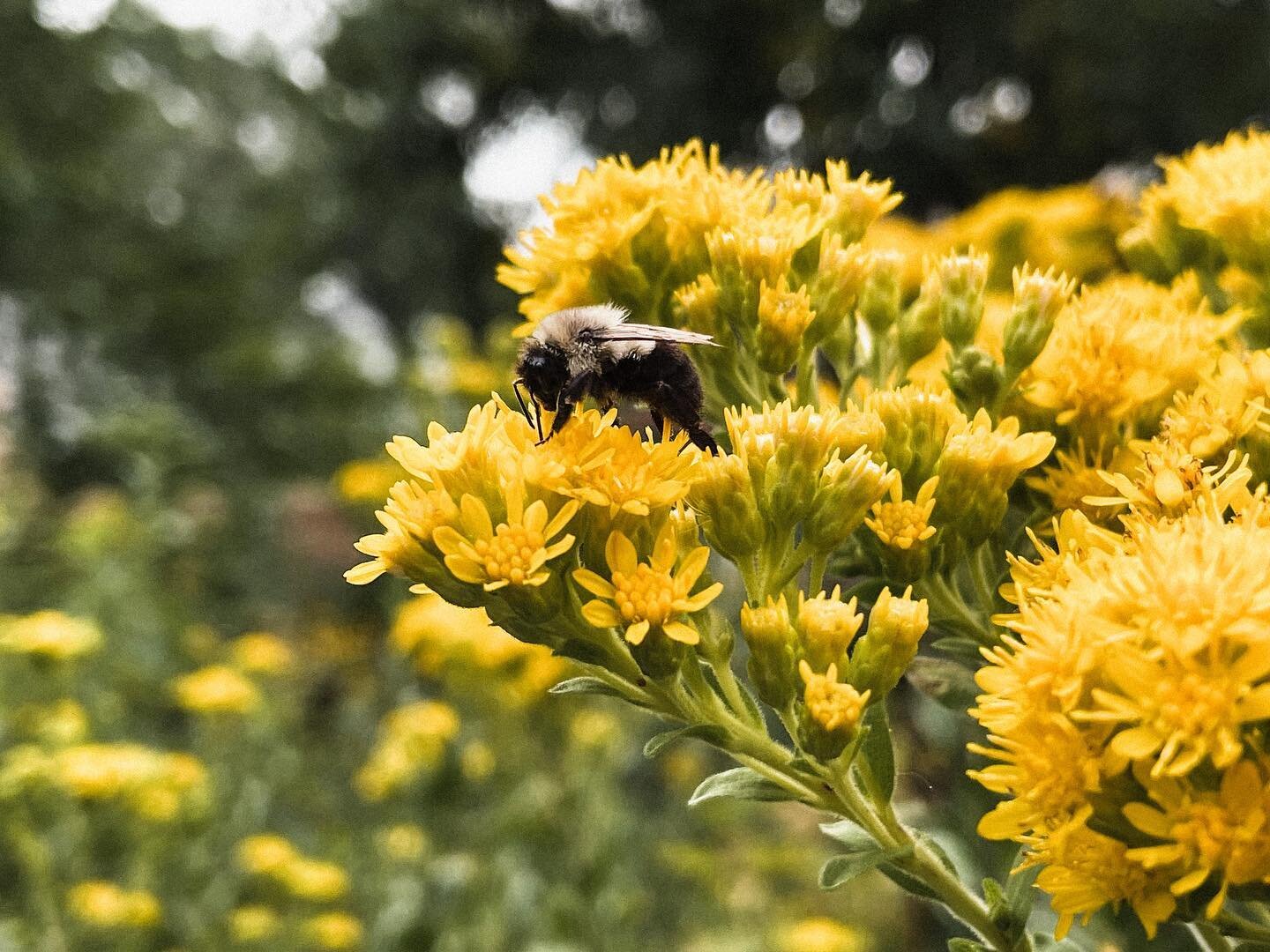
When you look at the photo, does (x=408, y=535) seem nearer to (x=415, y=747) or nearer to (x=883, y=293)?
(x=883, y=293)

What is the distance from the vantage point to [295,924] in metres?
3.41

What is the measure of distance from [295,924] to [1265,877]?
3.26 meters

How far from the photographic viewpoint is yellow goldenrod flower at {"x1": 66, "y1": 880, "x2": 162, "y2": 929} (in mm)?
2803

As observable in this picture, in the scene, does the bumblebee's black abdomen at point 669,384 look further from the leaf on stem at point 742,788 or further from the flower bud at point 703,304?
the leaf on stem at point 742,788

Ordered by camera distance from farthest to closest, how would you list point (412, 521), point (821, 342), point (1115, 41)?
point (1115, 41), point (821, 342), point (412, 521)

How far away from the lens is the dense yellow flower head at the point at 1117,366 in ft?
3.67

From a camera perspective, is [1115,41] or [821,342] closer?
[821,342]

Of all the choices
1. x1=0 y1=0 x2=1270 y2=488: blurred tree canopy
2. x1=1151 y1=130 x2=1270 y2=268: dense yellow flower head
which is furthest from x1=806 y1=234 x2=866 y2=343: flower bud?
x1=0 y1=0 x2=1270 y2=488: blurred tree canopy

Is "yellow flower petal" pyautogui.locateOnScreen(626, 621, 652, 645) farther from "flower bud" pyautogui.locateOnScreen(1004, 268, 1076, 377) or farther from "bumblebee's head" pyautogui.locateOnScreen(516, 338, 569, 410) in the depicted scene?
"flower bud" pyautogui.locateOnScreen(1004, 268, 1076, 377)

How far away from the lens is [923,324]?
1.33 metres

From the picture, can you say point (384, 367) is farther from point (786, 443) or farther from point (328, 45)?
point (786, 443)

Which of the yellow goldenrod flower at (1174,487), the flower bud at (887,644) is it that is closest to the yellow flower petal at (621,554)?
the flower bud at (887,644)

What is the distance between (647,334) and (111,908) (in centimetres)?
243

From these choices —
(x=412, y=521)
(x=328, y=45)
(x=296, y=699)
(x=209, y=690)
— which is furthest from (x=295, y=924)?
(x=328, y=45)
